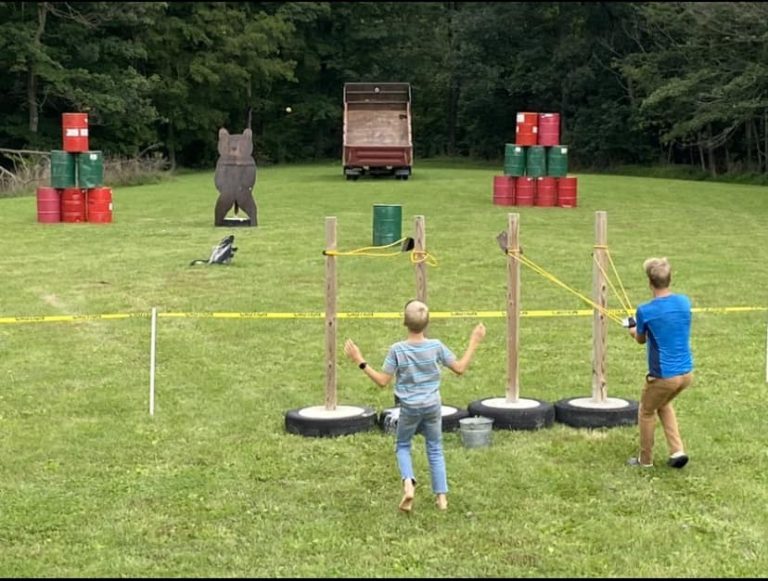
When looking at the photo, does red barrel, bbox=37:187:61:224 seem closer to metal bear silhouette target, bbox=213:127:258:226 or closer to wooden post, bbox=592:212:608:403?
metal bear silhouette target, bbox=213:127:258:226

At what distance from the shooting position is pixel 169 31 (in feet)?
189

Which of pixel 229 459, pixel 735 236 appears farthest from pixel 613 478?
pixel 735 236

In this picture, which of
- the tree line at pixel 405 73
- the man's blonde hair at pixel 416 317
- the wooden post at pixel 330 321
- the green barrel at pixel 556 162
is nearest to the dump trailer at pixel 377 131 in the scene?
the tree line at pixel 405 73

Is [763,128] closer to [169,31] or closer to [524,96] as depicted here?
[524,96]

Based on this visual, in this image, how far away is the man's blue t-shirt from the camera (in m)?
6.41

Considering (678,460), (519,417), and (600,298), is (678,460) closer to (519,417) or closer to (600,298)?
(519,417)

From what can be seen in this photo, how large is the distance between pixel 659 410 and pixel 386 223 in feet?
38.5

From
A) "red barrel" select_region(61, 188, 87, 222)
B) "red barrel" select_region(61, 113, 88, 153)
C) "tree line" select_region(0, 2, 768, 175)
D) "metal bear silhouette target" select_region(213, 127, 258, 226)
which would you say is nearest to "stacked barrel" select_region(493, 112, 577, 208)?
"metal bear silhouette target" select_region(213, 127, 258, 226)

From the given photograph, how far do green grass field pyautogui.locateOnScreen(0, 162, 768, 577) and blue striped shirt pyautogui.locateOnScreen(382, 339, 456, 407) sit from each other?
63 cm

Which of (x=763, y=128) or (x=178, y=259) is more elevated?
(x=763, y=128)

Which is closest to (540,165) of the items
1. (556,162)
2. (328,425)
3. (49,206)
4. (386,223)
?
(556,162)

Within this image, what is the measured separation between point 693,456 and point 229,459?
2.99m

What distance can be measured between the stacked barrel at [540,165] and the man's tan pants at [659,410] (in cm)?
2064

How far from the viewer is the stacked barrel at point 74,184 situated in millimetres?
22797
